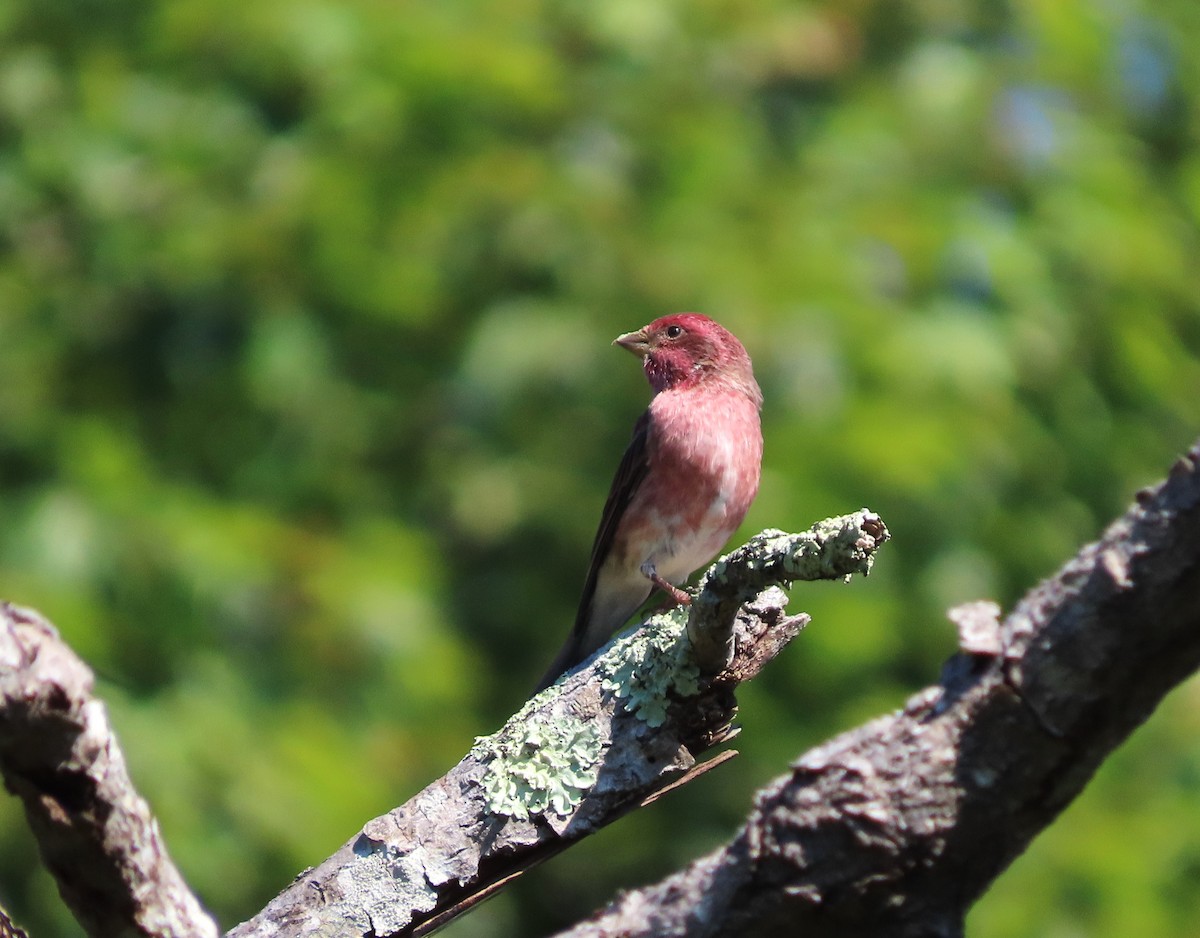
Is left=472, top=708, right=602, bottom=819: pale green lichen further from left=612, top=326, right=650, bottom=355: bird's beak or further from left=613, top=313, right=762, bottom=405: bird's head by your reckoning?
left=612, top=326, right=650, bottom=355: bird's beak

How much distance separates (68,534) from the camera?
6.38m

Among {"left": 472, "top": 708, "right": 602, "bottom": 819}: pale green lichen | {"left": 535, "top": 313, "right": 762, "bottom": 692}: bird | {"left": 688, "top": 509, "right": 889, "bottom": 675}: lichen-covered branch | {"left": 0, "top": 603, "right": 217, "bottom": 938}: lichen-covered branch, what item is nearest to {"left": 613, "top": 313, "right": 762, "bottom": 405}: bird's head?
{"left": 535, "top": 313, "right": 762, "bottom": 692}: bird

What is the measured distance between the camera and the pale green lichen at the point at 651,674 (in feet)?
11.6

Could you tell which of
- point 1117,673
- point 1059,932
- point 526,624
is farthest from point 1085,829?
point 1117,673

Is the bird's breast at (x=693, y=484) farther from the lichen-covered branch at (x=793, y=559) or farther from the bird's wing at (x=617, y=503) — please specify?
the lichen-covered branch at (x=793, y=559)

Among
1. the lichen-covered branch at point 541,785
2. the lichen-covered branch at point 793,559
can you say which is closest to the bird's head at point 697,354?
the lichen-covered branch at point 541,785

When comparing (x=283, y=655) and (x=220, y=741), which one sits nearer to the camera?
(x=220, y=741)

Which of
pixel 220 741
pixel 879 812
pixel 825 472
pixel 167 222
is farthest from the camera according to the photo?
pixel 167 222

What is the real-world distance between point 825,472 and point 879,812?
432 cm

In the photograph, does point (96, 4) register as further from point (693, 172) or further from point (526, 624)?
point (526, 624)

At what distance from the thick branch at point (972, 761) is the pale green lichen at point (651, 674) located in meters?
0.94

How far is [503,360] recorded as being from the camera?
705 centimetres

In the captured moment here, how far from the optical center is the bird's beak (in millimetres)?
6785

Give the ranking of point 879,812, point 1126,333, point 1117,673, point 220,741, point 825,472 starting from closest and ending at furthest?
point 1117,673
point 879,812
point 220,741
point 825,472
point 1126,333
